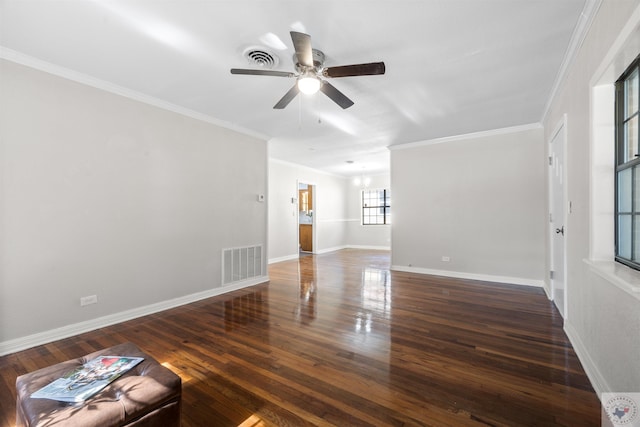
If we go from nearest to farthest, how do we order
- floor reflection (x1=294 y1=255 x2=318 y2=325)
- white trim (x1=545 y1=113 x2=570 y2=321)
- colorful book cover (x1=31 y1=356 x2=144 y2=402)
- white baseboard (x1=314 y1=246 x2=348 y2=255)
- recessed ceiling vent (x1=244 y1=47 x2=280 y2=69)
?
colorful book cover (x1=31 y1=356 x2=144 y2=402), recessed ceiling vent (x1=244 y1=47 x2=280 y2=69), white trim (x1=545 y1=113 x2=570 y2=321), floor reflection (x1=294 y1=255 x2=318 y2=325), white baseboard (x1=314 y1=246 x2=348 y2=255)

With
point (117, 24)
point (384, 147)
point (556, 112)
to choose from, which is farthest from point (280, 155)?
point (556, 112)

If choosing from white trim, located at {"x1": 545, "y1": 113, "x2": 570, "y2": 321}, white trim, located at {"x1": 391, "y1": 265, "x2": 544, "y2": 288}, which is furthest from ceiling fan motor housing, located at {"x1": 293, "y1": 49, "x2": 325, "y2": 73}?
white trim, located at {"x1": 391, "y1": 265, "x2": 544, "y2": 288}

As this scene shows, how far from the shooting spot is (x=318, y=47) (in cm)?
238

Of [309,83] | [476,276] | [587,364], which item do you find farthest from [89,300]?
[476,276]

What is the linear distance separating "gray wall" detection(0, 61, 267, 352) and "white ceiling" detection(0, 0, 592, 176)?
38 centimetres

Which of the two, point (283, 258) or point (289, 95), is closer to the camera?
point (289, 95)

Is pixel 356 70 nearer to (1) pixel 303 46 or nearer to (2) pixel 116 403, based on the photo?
(1) pixel 303 46

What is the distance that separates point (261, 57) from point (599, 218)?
9.48 feet

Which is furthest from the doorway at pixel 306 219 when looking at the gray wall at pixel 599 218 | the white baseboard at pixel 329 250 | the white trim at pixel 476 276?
the gray wall at pixel 599 218

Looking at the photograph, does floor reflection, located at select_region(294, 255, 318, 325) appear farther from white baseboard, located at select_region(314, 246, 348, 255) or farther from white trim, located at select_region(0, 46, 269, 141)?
Result: white trim, located at select_region(0, 46, 269, 141)

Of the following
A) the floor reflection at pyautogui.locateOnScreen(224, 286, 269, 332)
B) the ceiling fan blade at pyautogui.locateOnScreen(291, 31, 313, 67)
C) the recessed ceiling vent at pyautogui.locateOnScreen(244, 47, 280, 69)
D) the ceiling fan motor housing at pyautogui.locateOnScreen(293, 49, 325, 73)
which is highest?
the recessed ceiling vent at pyautogui.locateOnScreen(244, 47, 280, 69)

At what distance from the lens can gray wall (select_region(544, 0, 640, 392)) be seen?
4.89 feet

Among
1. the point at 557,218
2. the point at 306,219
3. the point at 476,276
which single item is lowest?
the point at 476,276

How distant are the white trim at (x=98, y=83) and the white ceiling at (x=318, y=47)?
48 millimetres
